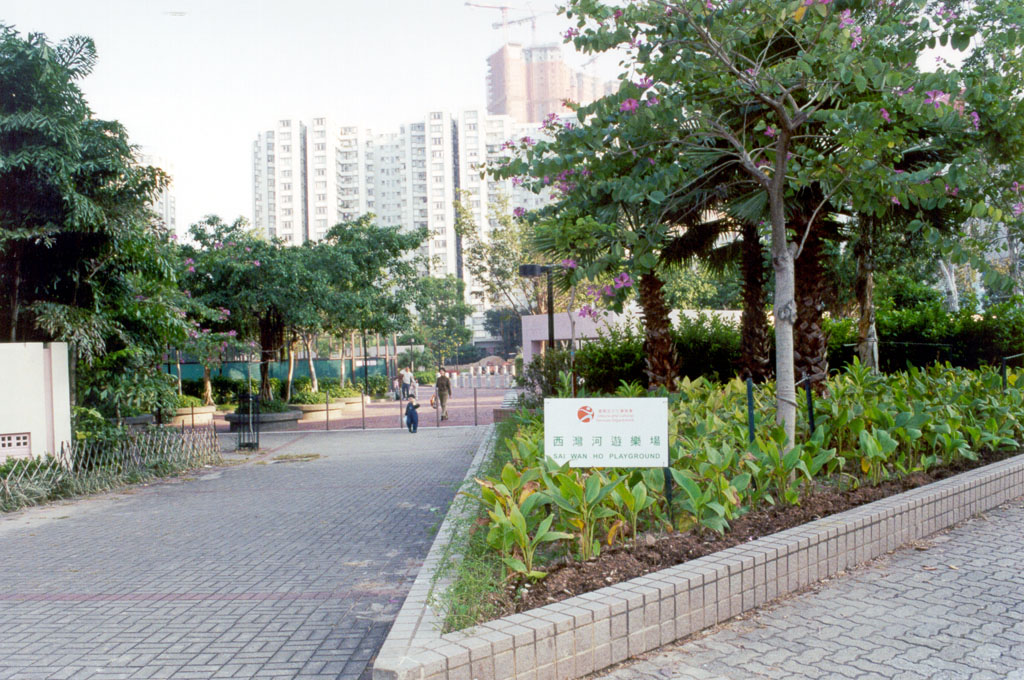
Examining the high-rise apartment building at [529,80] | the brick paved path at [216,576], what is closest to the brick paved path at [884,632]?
the brick paved path at [216,576]

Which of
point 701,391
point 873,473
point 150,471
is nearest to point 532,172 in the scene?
point 873,473

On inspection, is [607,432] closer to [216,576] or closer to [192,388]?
[216,576]

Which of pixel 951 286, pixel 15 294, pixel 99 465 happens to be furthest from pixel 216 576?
pixel 951 286

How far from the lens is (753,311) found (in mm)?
11922

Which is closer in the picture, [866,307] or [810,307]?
[810,307]

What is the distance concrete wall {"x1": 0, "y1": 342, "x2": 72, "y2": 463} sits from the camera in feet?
32.8

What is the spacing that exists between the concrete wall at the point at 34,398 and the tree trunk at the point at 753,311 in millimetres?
9385

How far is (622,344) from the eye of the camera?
14.6 meters

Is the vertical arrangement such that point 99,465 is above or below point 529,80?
below

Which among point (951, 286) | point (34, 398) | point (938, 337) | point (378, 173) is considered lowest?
point (34, 398)

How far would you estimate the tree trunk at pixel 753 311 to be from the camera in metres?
11.9

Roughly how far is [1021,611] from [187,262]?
1919 centimetres

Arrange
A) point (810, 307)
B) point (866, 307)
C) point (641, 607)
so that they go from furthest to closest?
point (866, 307)
point (810, 307)
point (641, 607)

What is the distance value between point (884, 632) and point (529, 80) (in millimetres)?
186977
